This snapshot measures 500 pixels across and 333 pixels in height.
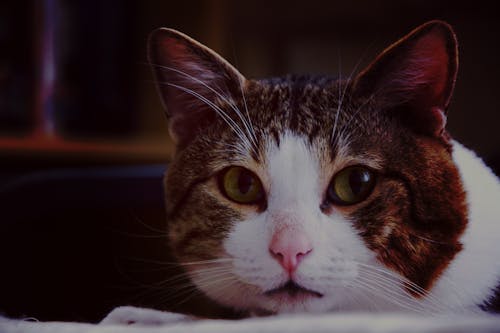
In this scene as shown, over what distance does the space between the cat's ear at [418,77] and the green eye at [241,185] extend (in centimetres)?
15

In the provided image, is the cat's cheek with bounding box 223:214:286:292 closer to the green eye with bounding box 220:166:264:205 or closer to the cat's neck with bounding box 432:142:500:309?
the green eye with bounding box 220:166:264:205

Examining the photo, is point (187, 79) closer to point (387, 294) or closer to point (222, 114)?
point (222, 114)

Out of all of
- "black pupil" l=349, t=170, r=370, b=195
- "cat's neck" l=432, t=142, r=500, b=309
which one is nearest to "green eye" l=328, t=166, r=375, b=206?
"black pupil" l=349, t=170, r=370, b=195

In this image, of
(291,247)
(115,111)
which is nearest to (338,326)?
(291,247)

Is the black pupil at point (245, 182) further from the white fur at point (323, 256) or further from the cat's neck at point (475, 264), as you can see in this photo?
the cat's neck at point (475, 264)

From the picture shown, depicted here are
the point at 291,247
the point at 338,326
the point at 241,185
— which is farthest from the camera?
the point at 241,185

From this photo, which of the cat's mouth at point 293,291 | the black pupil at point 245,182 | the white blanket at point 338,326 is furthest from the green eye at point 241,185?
the white blanket at point 338,326

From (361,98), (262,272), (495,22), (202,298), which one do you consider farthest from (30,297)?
(495,22)

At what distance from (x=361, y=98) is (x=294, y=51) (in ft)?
1.02

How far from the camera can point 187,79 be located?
620 millimetres

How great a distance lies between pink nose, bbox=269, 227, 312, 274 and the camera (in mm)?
444

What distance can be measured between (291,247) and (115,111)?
89 cm

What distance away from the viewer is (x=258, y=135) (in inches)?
21.7

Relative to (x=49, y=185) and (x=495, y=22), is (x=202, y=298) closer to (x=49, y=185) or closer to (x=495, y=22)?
(x=49, y=185)
